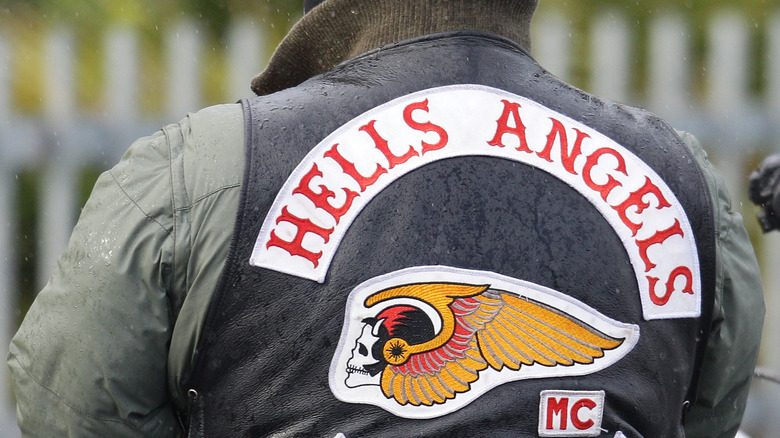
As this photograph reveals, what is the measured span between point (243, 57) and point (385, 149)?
8.95 ft

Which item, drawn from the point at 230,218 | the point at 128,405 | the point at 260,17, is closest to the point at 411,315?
the point at 230,218

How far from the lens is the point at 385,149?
133 centimetres

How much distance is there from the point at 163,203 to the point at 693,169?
0.74 m

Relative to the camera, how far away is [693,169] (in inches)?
55.7

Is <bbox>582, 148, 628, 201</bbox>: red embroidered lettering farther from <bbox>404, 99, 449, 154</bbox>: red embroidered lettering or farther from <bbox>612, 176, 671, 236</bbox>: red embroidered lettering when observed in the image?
<bbox>404, 99, 449, 154</bbox>: red embroidered lettering

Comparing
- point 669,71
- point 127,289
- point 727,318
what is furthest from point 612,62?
point 127,289

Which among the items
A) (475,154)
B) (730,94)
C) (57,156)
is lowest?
(475,154)

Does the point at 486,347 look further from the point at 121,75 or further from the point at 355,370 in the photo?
the point at 121,75

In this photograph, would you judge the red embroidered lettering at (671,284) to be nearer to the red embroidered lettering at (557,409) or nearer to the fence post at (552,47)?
the red embroidered lettering at (557,409)

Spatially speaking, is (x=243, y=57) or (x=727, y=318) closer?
(x=727, y=318)

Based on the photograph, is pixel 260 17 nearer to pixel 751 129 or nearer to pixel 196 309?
pixel 751 129

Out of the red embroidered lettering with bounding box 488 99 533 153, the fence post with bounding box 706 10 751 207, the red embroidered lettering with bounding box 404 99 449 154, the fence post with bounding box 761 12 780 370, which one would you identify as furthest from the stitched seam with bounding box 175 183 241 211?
the fence post with bounding box 761 12 780 370

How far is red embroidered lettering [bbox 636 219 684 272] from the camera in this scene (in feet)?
4.47

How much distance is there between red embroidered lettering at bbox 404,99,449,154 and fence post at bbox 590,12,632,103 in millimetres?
2748
